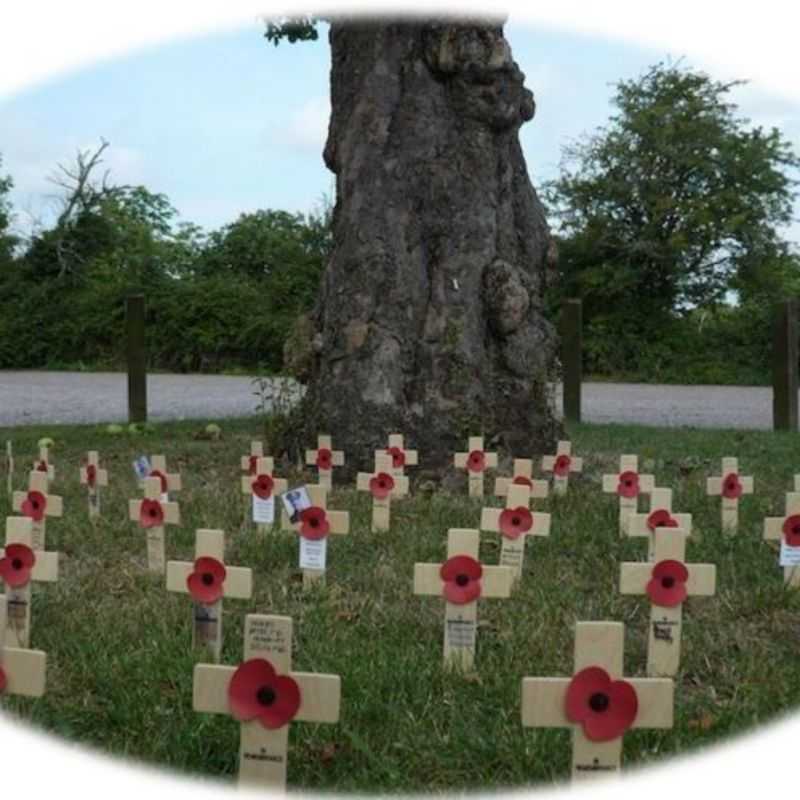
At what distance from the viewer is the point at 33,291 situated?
2228 cm

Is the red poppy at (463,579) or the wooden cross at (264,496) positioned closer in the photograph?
the red poppy at (463,579)

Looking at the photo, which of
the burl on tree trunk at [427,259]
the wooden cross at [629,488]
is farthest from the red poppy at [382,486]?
the burl on tree trunk at [427,259]

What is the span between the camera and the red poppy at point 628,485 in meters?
4.88

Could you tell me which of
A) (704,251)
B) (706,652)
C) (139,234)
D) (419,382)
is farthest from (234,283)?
(706,652)

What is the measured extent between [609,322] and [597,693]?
59.0 ft

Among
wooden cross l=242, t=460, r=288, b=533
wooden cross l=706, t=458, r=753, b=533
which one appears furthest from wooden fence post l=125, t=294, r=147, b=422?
wooden cross l=706, t=458, r=753, b=533

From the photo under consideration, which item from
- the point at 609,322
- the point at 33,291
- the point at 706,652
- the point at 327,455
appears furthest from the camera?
the point at 33,291

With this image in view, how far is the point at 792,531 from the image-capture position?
12.4ft

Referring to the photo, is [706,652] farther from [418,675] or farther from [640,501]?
[640,501]

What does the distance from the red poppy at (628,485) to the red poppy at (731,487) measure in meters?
0.33

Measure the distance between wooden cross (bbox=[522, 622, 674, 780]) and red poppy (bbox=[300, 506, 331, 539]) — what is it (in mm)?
1630

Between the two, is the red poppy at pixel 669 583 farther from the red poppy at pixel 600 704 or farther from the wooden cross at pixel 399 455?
the wooden cross at pixel 399 455

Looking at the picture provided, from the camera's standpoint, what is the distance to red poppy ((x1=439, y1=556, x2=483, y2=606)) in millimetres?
3049

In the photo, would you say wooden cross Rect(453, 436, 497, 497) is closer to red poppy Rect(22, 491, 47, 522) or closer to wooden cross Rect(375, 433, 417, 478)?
wooden cross Rect(375, 433, 417, 478)
